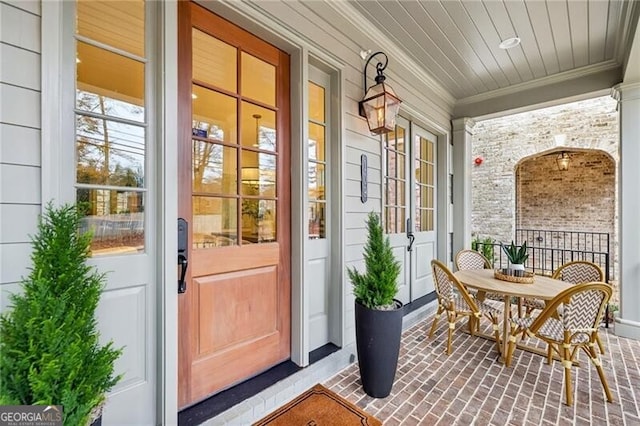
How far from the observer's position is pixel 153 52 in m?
1.59

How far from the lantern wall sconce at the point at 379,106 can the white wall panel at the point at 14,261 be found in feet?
8.04

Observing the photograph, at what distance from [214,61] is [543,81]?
13.9ft

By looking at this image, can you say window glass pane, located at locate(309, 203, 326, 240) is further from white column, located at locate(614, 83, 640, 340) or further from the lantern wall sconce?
white column, located at locate(614, 83, 640, 340)

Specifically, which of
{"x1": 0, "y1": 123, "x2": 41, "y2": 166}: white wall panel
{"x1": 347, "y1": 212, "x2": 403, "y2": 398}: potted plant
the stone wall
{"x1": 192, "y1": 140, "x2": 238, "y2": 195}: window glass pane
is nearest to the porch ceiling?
{"x1": 192, "y1": 140, "x2": 238, "y2": 195}: window glass pane

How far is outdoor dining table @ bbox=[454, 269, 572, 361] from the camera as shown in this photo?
2.41 meters

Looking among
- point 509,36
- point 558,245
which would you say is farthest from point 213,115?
point 558,245

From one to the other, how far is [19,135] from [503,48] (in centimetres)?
407

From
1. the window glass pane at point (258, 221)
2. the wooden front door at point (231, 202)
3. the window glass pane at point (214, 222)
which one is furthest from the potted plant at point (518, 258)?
the window glass pane at point (214, 222)

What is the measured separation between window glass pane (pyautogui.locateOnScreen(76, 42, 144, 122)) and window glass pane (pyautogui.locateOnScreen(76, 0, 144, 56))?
0.07 metres

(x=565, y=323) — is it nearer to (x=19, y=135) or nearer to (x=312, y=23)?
(x=312, y=23)

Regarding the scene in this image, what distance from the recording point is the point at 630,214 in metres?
3.17

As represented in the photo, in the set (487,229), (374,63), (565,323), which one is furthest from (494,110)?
(487,229)

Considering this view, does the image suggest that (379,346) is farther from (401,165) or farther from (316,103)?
(401,165)

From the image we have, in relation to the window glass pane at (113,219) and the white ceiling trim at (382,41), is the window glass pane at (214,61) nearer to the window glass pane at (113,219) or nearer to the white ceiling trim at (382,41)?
the window glass pane at (113,219)
